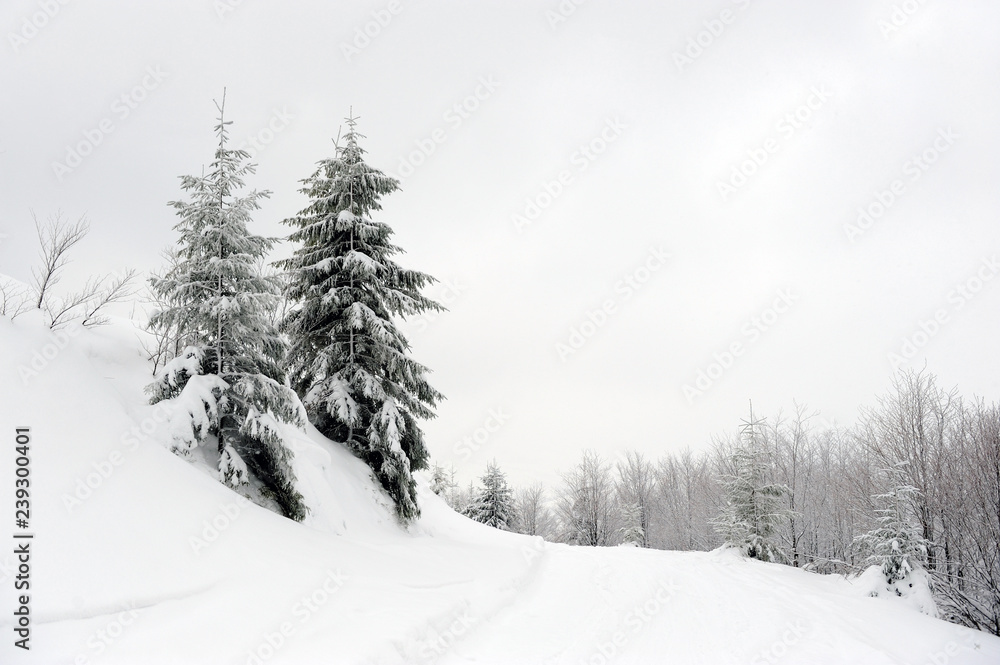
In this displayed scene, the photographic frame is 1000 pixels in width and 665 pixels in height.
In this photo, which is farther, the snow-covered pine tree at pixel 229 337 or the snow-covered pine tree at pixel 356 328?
the snow-covered pine tree at pixel 356 328

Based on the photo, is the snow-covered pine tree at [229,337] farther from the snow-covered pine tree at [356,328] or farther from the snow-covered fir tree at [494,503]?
the snow-covered fir tree at [494,503]

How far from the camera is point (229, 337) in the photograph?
10.2 m

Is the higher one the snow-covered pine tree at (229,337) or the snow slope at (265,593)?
the snow-covered pine tree at (229,337)

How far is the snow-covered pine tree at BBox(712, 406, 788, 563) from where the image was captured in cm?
1988

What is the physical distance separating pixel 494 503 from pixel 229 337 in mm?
27600

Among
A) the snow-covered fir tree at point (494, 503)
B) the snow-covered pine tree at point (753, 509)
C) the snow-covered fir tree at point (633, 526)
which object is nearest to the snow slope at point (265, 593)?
the snow-covered pine tree at point (753, 509)

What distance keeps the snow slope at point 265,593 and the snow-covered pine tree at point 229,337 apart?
966 mm

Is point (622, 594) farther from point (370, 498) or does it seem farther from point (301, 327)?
point (301, 327)

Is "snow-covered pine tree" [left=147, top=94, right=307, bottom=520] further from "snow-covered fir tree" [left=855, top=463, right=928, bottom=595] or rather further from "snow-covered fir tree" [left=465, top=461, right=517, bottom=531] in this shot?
"snow-covered fir tree" [left=465, top=461, right=517, bottom=531]

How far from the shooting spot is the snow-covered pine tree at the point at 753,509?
19.9 metres

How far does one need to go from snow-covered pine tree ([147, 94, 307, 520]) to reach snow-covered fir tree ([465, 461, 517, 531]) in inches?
1024

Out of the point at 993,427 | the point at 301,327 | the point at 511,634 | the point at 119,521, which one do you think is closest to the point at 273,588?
the point at 119,521

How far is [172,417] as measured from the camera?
8.77m

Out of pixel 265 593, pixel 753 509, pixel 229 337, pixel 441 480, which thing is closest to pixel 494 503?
pixel 441 480
